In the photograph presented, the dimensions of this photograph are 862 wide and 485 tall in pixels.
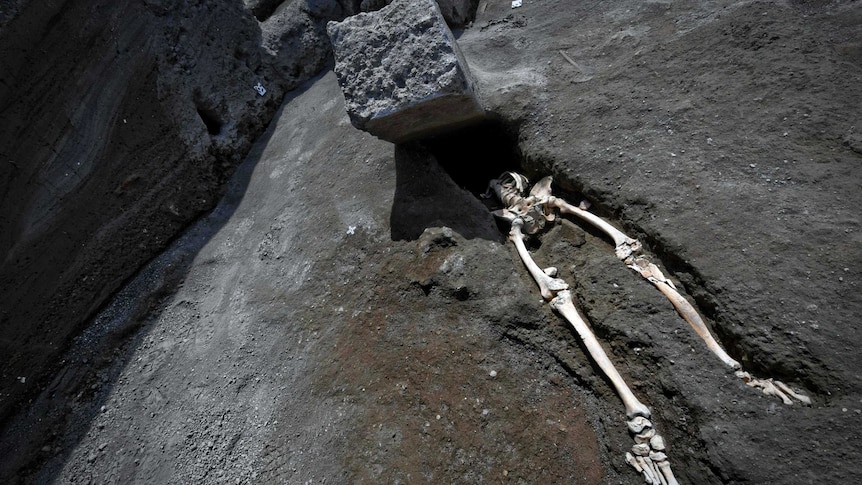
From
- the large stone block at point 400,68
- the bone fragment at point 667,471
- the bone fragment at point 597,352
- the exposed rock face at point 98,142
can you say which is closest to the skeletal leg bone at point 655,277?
the bone fragment at point 597,352

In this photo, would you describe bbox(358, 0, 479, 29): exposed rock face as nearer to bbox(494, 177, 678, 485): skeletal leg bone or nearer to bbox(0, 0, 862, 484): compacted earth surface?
bbox(0, 0, 862, 484): compacted earth surface

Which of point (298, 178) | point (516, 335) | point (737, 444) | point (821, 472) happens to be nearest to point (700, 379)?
point (737, 444)

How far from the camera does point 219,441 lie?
280 cm

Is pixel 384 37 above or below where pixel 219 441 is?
above

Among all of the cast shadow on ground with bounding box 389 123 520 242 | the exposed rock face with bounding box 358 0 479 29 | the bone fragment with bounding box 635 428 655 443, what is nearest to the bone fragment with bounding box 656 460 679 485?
the bone fragment with bounding box 635 428 655 443

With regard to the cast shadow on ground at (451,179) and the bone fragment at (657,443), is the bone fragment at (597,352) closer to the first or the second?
the bone fragment at (657,443)

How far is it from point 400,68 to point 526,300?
1651 millimetres

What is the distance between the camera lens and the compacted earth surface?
7.22 feet

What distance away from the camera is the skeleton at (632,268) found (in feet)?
6.96

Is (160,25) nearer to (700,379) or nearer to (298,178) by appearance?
(298,178)

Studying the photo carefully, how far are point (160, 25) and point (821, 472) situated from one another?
5.33m

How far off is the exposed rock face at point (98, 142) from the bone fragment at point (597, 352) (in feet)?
10.7

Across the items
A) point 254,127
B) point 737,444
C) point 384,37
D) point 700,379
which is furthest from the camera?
point 254,127

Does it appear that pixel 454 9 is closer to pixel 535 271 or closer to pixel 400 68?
pixel 400 68
